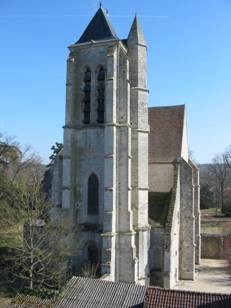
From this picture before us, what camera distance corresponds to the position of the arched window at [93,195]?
22.8 m

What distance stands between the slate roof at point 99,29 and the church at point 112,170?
0.23 ft

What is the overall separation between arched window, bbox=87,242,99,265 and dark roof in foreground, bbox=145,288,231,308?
25.5 feet

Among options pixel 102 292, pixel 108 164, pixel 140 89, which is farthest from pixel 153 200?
pixel 102 292

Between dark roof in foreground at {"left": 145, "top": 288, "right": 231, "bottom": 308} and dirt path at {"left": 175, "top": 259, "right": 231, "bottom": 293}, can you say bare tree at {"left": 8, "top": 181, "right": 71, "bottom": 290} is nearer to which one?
dark roof in foreground at {"left": 145, "top": 288, "right": 231, "bottom": 308}

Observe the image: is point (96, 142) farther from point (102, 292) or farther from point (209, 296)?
point (209, 296)

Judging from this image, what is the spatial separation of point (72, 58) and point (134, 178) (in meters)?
8.21

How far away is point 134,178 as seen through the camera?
22.8m

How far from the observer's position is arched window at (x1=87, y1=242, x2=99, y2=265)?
22.2 m

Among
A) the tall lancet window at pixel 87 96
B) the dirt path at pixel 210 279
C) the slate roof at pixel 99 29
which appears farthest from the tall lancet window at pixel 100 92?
the dirt path at pixel 210 279

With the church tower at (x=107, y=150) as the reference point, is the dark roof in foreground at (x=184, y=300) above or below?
below

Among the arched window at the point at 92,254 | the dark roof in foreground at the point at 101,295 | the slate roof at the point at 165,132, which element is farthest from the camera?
the slate roof at the point at 165,132

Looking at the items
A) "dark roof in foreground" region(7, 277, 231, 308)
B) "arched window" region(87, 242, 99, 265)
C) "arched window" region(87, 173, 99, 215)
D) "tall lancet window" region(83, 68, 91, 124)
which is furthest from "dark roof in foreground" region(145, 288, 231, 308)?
"tall lancet window" region(83, 68, 91, 124)

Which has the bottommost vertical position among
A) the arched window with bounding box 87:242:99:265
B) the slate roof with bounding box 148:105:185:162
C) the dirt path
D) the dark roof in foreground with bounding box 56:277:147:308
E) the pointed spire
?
the dirt path

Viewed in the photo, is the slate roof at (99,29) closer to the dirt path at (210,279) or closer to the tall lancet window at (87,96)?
the tall lancet window at (87,96)
